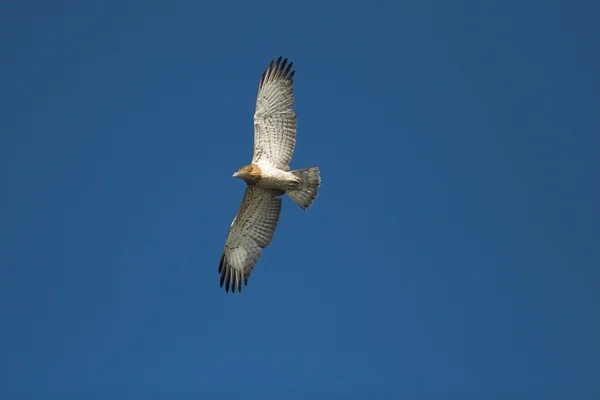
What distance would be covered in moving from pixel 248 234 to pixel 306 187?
1.38m

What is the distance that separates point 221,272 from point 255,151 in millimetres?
2291

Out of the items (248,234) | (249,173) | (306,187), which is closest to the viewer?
(249,173)

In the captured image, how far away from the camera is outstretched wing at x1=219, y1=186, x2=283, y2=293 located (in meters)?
17.7

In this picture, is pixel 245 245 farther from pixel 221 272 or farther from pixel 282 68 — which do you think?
pixel 282 68

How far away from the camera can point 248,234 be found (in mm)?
18016

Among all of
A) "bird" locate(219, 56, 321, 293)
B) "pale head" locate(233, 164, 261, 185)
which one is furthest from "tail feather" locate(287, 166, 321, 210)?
"pale head" locate(233, 164, 261, 185)

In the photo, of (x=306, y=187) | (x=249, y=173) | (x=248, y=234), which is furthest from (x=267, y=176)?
(x=248, y=234)

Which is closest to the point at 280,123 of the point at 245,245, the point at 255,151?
the point at 255,151

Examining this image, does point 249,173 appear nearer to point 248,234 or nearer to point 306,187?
point 306,187

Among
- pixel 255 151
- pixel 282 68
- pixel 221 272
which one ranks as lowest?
pixel 221 272

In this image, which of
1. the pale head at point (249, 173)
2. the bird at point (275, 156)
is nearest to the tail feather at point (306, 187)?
the bird at point (275, 156)

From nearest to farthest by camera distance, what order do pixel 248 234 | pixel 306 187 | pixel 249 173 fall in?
pixel 249 173 → pixel 306 187 → pixel 248 234

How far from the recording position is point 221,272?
18375 mm

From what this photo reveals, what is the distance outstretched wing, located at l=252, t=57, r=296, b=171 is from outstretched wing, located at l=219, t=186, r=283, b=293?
600 mm
